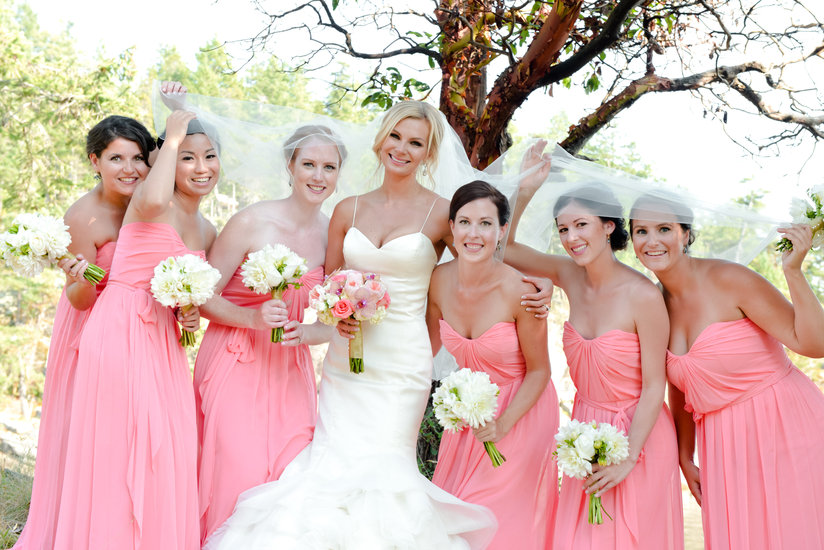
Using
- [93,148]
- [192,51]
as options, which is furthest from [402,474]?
[192,51]

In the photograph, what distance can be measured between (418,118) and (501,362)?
64.0 inches

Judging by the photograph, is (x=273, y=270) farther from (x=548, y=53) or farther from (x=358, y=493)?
(x=548, y=53)

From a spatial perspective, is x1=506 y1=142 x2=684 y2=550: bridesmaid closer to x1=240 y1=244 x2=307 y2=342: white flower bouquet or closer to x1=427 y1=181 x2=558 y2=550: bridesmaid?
x1=427 y1=181 x2=558 y2=550: bridesmaid

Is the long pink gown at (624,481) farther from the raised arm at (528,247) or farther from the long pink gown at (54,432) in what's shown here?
the long pink gown at (54,432)

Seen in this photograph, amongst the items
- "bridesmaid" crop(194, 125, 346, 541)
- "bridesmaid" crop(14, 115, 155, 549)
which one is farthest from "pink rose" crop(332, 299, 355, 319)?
"bridesmaid" crop(14, 115, 155, 549)

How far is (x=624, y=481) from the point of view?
4492 mm

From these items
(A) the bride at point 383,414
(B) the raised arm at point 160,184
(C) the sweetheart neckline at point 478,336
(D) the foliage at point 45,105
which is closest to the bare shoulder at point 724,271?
(C) the sweetheart neckline at point 478,336

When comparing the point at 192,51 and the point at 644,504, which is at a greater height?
the point at 192,51

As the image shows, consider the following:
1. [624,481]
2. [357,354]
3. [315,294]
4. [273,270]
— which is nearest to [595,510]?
[624,481]

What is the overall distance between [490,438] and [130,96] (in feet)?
59.4

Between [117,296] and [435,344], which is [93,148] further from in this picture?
[435,344]

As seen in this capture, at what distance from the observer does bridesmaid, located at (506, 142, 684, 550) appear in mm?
4438

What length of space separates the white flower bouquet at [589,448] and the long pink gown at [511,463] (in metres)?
0.49

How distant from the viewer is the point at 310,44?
7152 mm
